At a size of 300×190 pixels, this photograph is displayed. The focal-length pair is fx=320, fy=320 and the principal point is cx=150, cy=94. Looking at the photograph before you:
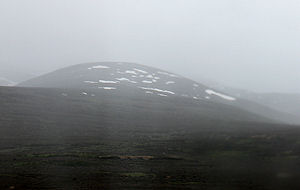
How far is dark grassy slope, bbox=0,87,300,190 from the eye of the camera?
867 inches

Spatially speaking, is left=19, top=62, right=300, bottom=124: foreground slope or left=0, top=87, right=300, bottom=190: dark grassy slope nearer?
left=0, top=87, right=300, bottom=190: dark grassy slope

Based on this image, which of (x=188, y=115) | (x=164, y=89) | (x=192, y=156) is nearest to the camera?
(x=192, y=156)

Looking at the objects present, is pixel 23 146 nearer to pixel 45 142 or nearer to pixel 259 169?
pixel 45 142

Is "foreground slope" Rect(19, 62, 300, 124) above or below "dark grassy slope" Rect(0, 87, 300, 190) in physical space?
above

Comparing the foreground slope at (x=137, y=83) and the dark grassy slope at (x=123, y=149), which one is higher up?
the foreground slope at (x=137, y=83)

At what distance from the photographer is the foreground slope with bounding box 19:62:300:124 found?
13588 cm

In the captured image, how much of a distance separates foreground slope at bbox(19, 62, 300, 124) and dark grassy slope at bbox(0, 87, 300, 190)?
38308 millimetres

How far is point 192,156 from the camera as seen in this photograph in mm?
37406

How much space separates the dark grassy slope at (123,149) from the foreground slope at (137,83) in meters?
38.3

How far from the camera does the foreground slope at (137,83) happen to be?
446 feet

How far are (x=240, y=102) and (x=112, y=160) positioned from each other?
136196mm

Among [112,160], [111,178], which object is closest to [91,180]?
[111,178]

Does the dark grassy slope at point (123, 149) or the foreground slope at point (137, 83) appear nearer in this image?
the dark grassy slope at point (123, 149)

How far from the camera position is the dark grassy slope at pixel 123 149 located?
22.0 meters
